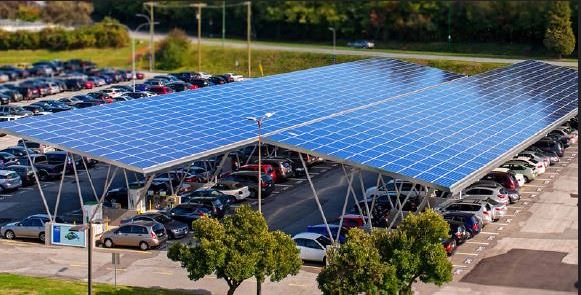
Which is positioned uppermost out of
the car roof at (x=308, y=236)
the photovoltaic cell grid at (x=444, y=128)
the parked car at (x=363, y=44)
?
the photovoltaic cell grid at (x=444, y=128)

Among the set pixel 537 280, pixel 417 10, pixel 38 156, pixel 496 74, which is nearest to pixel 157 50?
pixel 417 10

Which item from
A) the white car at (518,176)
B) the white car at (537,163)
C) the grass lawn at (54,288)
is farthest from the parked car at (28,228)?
the white car at (537,163)

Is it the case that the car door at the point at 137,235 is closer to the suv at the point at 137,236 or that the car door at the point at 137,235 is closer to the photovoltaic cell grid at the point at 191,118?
the suv at the point at 137,236

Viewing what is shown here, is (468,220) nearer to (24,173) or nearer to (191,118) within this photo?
(191,118)

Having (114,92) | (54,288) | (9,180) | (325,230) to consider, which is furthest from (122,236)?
(114,92)

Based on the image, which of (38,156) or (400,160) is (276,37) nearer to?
(38,156)

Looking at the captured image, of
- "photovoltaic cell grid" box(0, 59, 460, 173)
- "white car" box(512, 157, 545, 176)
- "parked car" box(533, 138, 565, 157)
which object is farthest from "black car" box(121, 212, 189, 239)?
"parked car" box(533, 138, 565, 157)

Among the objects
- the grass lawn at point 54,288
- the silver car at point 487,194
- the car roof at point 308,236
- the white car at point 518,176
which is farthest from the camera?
the white car at point 518,176
